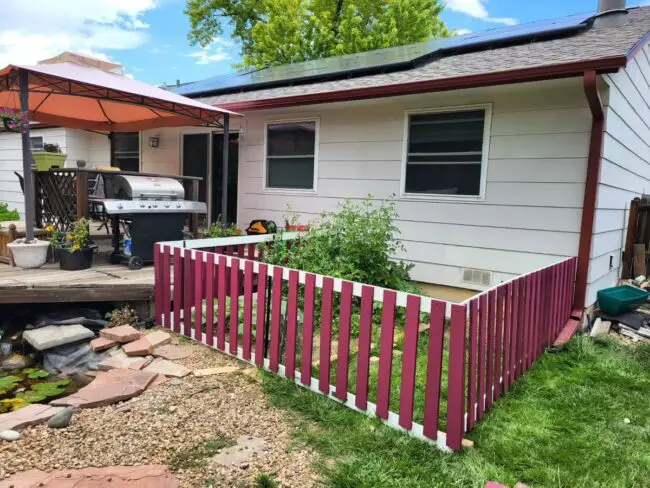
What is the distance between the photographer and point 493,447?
248 cm

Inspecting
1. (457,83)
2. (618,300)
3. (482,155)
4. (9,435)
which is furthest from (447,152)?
(9,435)

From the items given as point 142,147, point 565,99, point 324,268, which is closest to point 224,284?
point 324,268

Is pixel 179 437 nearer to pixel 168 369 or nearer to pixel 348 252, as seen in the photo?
pixel 168 369

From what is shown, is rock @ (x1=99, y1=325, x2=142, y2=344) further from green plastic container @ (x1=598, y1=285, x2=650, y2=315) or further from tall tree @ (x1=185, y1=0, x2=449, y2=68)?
tall tree @ (x1=185, y1=0, x2=449, y2=68)

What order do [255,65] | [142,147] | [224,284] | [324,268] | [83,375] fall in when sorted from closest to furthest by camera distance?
1. [83,375]
2. [224,284]
3. [324,268]
4. [142,147]
5. [255,65]

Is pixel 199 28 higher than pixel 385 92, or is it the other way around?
pixel 199 28

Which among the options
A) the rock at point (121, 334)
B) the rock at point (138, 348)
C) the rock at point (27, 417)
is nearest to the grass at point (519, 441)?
the rock at point (138, 348)

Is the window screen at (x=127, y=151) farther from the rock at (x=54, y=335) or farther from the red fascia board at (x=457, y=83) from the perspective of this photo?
the rock at (x=54, y=335)

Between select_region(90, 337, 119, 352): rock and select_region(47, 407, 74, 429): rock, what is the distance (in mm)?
1205

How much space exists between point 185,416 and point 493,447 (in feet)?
5.73

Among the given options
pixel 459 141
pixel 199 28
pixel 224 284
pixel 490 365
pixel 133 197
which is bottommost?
pixel 490 365

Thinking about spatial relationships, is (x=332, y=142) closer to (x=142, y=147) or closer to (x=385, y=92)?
(x=385, y=92)

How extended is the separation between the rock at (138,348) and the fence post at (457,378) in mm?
2413

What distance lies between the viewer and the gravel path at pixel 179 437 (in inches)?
85.9
